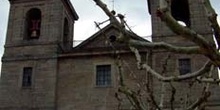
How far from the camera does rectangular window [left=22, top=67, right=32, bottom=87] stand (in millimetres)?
20781

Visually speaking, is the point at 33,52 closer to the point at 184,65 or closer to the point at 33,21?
the point at 33,21

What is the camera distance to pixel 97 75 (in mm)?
20344

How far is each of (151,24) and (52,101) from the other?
21.9 ft

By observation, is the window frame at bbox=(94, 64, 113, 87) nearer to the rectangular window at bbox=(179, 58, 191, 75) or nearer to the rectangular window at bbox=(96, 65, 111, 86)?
the rectangular window at bbox=(96, 65, 111, 86)

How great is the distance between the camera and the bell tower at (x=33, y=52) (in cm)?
2012

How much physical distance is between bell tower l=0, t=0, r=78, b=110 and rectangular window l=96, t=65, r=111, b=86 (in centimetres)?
227

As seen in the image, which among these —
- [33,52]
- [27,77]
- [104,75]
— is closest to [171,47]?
[104,75]

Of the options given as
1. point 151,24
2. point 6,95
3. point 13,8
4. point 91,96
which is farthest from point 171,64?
point 13,8

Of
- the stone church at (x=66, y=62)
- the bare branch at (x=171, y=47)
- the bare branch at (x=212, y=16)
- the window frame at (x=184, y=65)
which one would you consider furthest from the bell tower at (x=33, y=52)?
the bare branch at (x=212, y=16)

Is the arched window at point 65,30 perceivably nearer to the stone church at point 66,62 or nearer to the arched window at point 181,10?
the stone church at point 66,62

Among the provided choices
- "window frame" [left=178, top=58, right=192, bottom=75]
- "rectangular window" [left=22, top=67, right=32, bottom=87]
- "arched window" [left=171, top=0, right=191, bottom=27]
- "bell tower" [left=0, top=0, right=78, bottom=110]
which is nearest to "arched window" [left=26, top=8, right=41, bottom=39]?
"bell tower" [left=0, top=0, right=78, bottom=110]

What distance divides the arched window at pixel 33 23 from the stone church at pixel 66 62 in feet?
0.19

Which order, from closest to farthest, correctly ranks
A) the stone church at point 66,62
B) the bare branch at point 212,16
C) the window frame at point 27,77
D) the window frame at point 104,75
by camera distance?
the bare branch at point 212,16, the stone church at point 66,62, the window frame at point 104,75, the window frame at point 27,77

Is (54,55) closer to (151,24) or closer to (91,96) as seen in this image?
(91,96)
